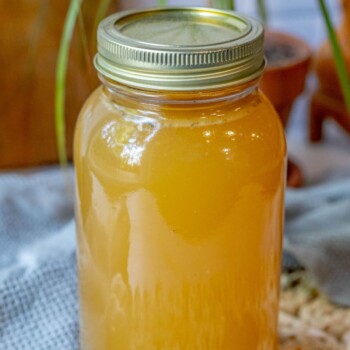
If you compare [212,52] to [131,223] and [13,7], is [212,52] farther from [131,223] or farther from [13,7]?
[13,7]

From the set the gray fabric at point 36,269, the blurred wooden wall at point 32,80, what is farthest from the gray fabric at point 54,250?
the blurred wooden wall at point 32,80

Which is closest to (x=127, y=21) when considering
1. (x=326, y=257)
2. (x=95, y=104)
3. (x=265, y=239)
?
(x=95, y=104)

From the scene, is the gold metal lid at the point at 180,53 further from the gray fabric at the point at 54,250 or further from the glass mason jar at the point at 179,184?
the gray fabric at the point at 54,250

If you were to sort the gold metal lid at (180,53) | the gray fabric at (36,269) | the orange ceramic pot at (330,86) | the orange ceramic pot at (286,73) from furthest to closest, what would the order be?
the orange ceramic pot at (330,86) → the orange ceramic pot at (286,73) → the gray fabric at (36,269) → the gold metal lid at (180,53)

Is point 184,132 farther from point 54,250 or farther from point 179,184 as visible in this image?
point 54,250

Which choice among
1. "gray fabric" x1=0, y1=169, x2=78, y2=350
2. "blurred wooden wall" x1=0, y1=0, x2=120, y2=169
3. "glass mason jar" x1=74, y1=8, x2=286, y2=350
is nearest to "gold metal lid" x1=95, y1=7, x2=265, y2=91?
"glass mason jar" x1=74, y1=8, x2=286, y2=350

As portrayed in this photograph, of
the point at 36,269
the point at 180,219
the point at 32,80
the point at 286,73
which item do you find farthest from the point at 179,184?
the point at 32,80
